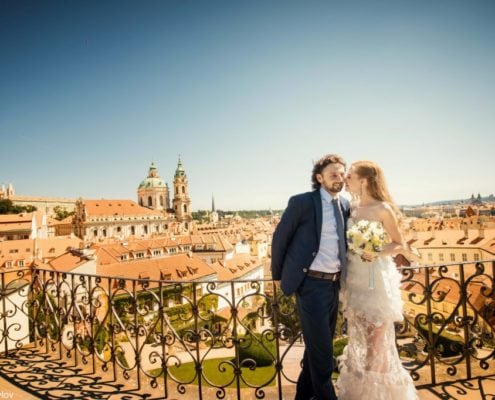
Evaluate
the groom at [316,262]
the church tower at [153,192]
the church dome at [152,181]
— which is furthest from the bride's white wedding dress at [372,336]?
the church dome at [152,181]

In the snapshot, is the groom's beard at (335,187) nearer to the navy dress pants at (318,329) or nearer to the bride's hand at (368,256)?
the bride's hand at (368,256)

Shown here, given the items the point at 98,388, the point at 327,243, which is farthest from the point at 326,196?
the point at 98,388

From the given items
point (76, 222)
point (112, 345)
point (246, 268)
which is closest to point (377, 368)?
point (112, 345)

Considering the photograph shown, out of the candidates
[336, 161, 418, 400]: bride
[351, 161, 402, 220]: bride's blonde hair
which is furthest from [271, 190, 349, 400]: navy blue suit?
[351, 161, 402, 220]: bride's blonde hair

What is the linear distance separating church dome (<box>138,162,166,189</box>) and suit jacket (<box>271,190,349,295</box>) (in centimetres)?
12048

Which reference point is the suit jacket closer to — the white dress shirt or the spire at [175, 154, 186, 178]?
the white dress shirt

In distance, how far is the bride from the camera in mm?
3010

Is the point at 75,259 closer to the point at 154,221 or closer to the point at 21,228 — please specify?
the point at 21,228

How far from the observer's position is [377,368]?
3.07 metres

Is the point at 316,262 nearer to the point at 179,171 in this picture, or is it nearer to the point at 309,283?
the point at 309,283

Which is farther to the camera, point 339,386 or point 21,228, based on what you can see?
point 21,228

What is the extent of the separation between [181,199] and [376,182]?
109 m

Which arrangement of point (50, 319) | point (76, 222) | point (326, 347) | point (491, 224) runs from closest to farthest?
point (326, 347) < point (50, 319) < point (491, 224) < point (76, 222)

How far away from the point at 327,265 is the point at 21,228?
70.5 m
